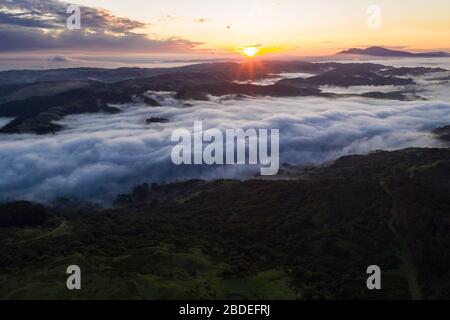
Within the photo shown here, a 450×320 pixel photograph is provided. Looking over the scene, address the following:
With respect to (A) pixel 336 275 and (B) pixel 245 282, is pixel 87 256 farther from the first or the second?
(A) pixel 336 275
